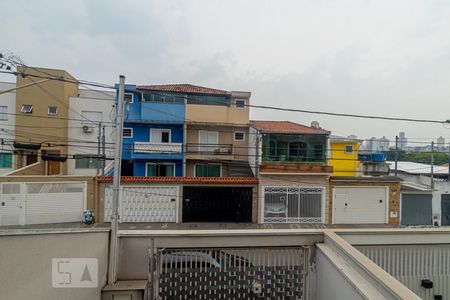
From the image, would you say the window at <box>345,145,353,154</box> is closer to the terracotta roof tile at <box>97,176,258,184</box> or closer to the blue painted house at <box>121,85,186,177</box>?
the terracotta roof tile at <box>97,176,258,184</box>

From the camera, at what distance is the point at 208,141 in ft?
50.3

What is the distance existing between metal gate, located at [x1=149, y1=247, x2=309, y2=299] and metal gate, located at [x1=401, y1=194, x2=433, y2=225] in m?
12.6

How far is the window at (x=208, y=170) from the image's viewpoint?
15.3m

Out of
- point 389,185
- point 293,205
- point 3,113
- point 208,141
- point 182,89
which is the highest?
point 182,89

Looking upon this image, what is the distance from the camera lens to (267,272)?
338cm

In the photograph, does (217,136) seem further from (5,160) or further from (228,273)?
(5,160)

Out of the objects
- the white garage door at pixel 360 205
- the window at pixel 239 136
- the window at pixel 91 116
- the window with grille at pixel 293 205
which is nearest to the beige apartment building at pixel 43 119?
the window at pixel 91 116

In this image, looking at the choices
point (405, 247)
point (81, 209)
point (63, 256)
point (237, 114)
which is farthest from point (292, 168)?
point (63, 256)

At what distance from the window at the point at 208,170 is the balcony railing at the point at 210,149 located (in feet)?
2.76

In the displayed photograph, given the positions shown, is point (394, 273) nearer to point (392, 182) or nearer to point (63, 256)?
point (63, 256)

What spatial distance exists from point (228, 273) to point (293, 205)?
32.9 ft

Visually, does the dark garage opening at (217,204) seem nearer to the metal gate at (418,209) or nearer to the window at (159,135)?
the window at (159,135)

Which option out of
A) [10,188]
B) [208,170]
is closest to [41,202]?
[10,188]

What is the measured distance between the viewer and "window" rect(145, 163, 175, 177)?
→ 15.1 meters
